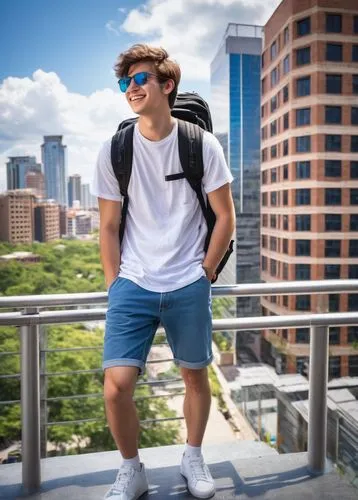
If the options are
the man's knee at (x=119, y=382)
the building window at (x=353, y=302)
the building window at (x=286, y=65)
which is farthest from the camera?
the building window at (x=286, y=65)

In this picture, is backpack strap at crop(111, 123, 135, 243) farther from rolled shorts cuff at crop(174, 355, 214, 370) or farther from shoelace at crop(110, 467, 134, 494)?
shoelace at crop(110, 467, 134, 494)

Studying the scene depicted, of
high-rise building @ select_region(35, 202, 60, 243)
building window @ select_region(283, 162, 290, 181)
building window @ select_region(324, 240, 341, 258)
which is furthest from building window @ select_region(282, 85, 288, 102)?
high-rise building @ select_region(35, 202, 60, 243)

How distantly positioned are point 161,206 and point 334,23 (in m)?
38.7

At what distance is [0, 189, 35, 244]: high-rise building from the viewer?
1430 inches

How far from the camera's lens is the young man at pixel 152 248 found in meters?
1.20

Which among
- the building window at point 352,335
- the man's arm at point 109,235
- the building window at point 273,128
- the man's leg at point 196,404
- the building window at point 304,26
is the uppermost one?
the building window at point 304,26

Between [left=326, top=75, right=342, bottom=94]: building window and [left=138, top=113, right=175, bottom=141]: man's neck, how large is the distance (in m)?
36.5

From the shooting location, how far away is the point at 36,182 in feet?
148

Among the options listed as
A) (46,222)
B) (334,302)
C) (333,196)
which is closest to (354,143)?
(333,196)

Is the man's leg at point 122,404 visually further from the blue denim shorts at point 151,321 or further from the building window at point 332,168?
the building window at point 332,168

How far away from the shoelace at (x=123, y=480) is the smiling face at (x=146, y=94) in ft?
2.83

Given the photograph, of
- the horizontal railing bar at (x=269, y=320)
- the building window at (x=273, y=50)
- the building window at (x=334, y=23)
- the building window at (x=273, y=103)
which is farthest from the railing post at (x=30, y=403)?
the building window at (x=273, y=50)

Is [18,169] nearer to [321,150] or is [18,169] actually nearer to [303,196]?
[303,196]

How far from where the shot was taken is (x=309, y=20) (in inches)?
1378
